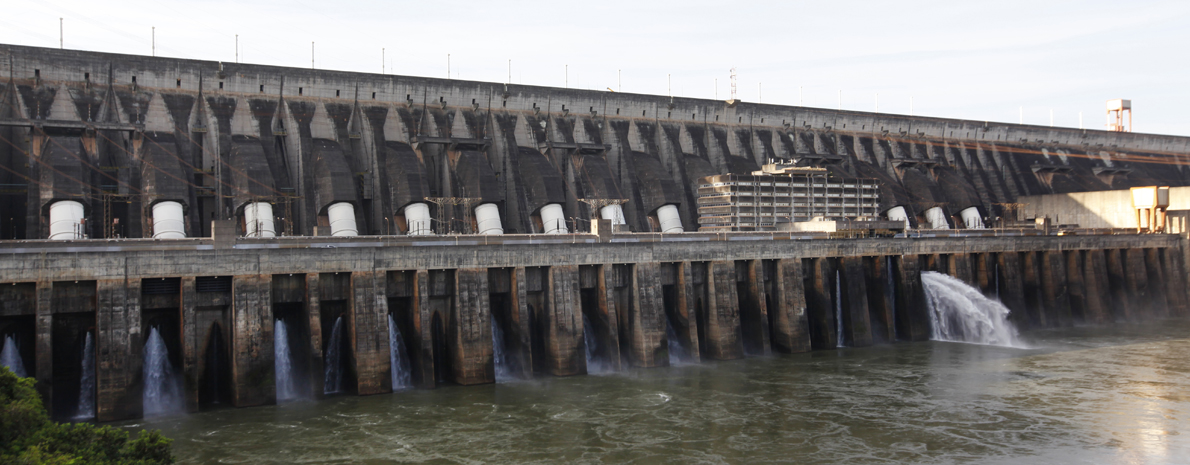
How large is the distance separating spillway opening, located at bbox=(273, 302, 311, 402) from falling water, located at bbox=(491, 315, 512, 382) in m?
8.33

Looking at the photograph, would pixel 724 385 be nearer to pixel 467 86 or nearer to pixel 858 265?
pixel 858 265

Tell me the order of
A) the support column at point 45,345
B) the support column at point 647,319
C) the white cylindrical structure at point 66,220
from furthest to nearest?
1. the white cylindrical structure at point 66,220
2. the support column at point 647,319
3. the support column at point 45,345

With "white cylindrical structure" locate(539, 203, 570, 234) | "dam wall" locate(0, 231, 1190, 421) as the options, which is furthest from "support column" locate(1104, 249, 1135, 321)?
"white cylindrical structure" locate(539, 203, 570, 234)

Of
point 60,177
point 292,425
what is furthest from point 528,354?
point 60,177

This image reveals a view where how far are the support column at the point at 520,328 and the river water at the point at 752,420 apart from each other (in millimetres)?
957

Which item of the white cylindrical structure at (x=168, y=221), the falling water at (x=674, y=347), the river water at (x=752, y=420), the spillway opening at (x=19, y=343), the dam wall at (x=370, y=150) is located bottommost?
the river water at (x=752, y=420)

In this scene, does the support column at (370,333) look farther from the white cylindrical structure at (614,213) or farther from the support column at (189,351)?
the white cylindrical structure at (614,213)

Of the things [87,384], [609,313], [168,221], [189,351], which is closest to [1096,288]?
[609,313]

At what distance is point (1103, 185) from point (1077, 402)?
75.1 meters

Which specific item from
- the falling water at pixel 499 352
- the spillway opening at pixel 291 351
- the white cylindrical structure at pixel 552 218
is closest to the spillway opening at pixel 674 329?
the falling water at pixel 499 352

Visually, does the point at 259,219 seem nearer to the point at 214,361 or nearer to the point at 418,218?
the point at 418,218

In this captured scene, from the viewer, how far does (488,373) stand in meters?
39.1

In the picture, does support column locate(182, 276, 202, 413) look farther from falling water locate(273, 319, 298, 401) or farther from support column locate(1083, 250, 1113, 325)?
support column locate(1083, 250, 1113, 325)

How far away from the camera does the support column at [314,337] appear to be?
35.9m
